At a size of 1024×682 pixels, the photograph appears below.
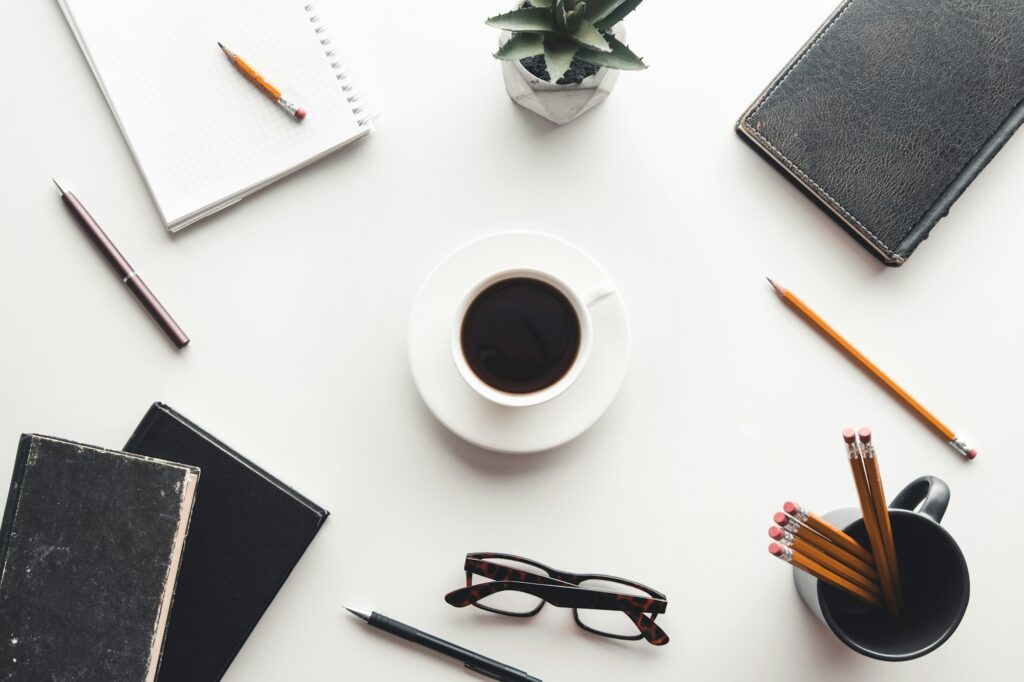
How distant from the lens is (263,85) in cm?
103

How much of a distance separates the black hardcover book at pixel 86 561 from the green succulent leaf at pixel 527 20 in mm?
655

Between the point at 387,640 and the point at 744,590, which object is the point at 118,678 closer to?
the point at 387,640

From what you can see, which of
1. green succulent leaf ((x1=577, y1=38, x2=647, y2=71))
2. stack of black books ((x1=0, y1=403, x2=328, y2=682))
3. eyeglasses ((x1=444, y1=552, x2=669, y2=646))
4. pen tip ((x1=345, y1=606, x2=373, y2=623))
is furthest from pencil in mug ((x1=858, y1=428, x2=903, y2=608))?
stack of black books ((x1=0, y1=403, x2=328, y2=682))

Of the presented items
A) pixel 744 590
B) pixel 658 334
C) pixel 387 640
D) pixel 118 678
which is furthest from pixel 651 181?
pixel 118 678

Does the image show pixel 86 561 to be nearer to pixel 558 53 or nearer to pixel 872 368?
pixel 558 53

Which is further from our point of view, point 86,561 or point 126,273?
point 126,273

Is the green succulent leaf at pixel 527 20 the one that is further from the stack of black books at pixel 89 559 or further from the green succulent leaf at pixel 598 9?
the stack of black books at pixel 89 559

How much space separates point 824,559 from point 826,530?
0.03 meters

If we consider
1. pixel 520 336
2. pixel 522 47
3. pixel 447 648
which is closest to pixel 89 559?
pixel 447 648

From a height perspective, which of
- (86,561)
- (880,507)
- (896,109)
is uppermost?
(896,109)

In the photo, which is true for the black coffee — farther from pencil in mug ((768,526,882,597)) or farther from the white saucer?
pencil in mug ((768,526,882,597))

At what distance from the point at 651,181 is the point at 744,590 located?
58 cm

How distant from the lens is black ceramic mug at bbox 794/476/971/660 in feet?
2.89

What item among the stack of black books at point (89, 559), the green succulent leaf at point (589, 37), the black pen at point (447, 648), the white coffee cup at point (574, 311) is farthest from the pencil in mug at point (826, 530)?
the stack of black books at point (89, 559)
